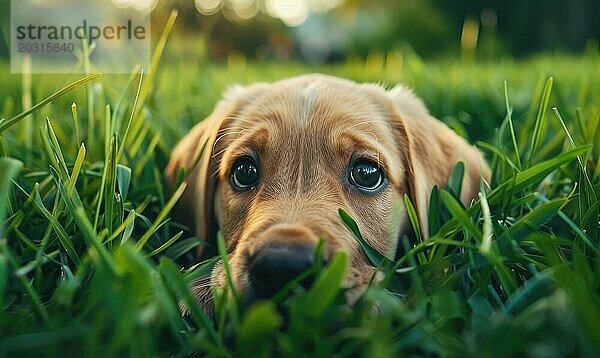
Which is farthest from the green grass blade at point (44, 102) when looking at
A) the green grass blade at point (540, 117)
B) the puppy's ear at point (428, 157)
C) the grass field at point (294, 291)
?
the green grass blade at point (540, 117)

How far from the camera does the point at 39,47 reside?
171 inches

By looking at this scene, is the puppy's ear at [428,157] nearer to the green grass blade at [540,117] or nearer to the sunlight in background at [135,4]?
the green grass blade at [540,117]

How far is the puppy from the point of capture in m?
2.28

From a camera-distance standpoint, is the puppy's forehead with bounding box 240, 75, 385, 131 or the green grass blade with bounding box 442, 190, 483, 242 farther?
the puppy's forehead with bounding box 240, 75, 385, 131

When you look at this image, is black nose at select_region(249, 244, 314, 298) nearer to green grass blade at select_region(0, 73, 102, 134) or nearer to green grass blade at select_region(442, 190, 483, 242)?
green grass blade at select_region(442, 190, 483, 242)

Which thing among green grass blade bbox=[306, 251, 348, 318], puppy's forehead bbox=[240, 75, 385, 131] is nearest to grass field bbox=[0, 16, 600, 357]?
green grass blade bbox=[306, 251, 348, 318]

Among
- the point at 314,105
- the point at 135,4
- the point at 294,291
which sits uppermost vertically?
the point at 135,4

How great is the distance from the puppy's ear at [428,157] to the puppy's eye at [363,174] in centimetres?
21

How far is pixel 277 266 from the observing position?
181 centimetres

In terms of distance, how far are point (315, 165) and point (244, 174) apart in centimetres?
31

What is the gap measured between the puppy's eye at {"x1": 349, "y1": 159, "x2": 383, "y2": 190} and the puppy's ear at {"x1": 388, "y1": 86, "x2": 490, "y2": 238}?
8.1 inches

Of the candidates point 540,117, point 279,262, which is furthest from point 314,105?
point 279,262

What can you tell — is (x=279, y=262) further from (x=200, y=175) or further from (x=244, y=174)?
(x=200, y=175)

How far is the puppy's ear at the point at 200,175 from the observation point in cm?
279
